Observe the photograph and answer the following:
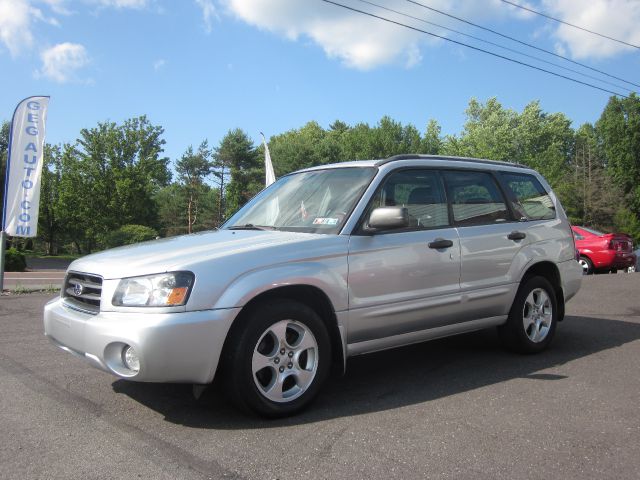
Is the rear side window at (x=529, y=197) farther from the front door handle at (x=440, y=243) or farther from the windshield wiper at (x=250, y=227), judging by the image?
the windshield wiper at (x=250, y=227)

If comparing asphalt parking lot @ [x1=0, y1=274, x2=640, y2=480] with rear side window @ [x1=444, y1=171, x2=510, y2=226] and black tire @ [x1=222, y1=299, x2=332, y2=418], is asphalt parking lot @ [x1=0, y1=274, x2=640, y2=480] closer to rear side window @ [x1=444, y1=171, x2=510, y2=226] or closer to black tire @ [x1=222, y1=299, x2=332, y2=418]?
black tire @ [x1=222, y1=299, x2=332, y2=418]

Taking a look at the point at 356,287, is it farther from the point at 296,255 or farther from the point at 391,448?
Answer: the point at 391,448

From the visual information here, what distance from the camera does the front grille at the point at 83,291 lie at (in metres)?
3.65

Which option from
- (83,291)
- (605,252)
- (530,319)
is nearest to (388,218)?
(83,291)

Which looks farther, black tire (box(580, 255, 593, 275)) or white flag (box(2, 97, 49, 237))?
black tire (box(580, 255, 593, 275))

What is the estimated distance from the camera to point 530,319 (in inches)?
213

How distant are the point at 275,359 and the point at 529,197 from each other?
11.1ft

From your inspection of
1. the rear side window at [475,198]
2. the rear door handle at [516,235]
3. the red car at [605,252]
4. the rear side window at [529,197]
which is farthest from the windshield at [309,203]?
the red car at [605,252]

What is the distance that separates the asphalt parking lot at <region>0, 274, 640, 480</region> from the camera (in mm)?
2920

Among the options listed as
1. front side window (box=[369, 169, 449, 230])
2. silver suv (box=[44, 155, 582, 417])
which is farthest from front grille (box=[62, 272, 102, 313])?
front side window (box=[369, 169, 449, 230])

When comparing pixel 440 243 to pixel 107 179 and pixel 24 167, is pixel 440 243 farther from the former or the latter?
pixel 107 179

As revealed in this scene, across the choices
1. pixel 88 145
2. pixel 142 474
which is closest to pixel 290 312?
pixel 142 474

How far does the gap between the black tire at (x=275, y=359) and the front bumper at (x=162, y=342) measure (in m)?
0.13

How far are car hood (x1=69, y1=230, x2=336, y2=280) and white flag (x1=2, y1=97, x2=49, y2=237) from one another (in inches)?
330
